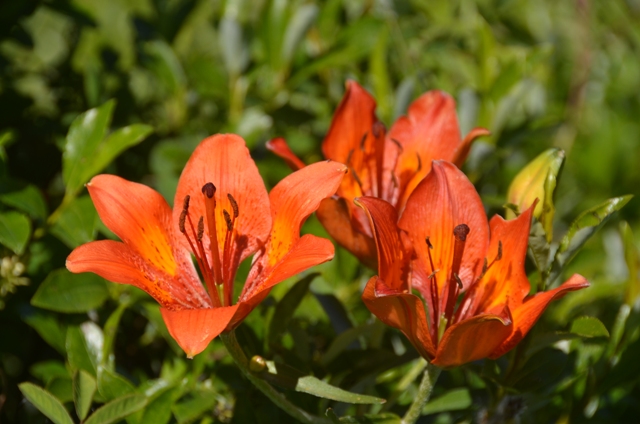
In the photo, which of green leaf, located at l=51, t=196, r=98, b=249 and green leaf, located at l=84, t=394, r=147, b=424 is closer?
green leaf, located at l=84, t=394, r=147, b=424

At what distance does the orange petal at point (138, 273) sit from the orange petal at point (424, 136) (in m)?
0.33

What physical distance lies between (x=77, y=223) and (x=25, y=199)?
9 centimetres

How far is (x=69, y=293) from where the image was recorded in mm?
1157

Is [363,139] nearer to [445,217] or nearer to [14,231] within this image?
[445,217]

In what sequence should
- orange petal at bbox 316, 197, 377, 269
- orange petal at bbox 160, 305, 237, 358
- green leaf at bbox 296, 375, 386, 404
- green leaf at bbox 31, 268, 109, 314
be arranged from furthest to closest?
1. green leaf at bbox 31, 268, 109, 314
2. orange petal at bbox 316, 197, 377, 269
3. green leaf at bbox 296, 375, 386, 404
4. orange petal at bbox 160, 305, 237, 358

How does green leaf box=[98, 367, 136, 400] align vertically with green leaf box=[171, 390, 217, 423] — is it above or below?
above

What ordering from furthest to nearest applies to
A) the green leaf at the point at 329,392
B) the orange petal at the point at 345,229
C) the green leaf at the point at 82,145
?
the green leaf at the point at 82,145 → the orange petal at the point at 345,229 → the green leaf at the point at 329,392

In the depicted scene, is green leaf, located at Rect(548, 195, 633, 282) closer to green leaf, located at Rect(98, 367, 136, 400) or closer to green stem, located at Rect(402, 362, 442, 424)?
green stem, located at Rect(402, 362, 442, 424)

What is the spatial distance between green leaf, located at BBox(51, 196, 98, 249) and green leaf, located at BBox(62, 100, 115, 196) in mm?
37

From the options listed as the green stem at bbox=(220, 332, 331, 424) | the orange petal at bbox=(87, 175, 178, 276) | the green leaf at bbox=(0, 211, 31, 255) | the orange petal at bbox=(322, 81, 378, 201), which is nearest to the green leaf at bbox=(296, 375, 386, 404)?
the green stem at bbox=(220, 332, 331, 424)

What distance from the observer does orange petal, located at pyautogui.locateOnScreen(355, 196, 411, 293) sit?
891 millimetres

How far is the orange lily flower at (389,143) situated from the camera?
45.1 inches

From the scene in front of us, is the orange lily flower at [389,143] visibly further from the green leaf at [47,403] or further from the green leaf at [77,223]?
the green leaf at [47,403]

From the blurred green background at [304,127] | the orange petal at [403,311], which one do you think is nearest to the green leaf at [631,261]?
the blurred green background at [304,127]
